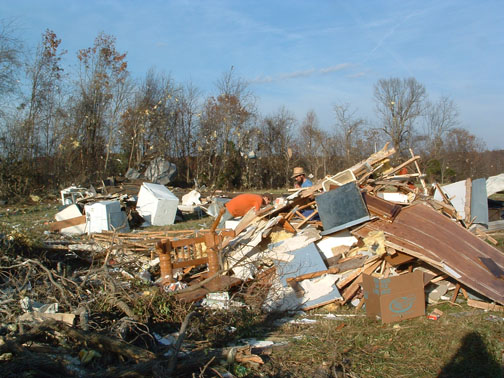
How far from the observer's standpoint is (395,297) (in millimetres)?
4746

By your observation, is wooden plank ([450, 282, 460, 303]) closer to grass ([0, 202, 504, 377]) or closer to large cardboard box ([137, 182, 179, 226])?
grass ([0, 202, 504, 377])

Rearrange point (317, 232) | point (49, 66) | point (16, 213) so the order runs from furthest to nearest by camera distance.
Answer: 1. point (49, 66)
2. point (16, 213)
3. point (317, 232)

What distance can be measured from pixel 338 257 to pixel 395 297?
49.0 inches

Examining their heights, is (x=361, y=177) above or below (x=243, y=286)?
above

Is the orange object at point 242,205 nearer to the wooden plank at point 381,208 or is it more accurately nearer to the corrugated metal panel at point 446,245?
the wooden plank at point 381,208

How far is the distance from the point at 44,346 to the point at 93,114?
1786 cm

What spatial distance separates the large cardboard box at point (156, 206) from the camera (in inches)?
427

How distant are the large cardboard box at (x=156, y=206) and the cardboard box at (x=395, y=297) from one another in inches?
274

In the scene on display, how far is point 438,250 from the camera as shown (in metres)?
5.47

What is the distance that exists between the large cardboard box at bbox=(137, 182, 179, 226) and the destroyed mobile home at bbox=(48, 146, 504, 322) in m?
3.78

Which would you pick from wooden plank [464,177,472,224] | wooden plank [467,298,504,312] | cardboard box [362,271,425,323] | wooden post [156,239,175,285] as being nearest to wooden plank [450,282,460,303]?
wooden plank [467,298,504,312]

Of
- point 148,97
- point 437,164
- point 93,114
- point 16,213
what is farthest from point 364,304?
point 437,164

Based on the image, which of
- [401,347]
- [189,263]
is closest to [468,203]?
[401,347]

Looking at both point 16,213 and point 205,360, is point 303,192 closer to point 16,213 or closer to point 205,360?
point 205,360
